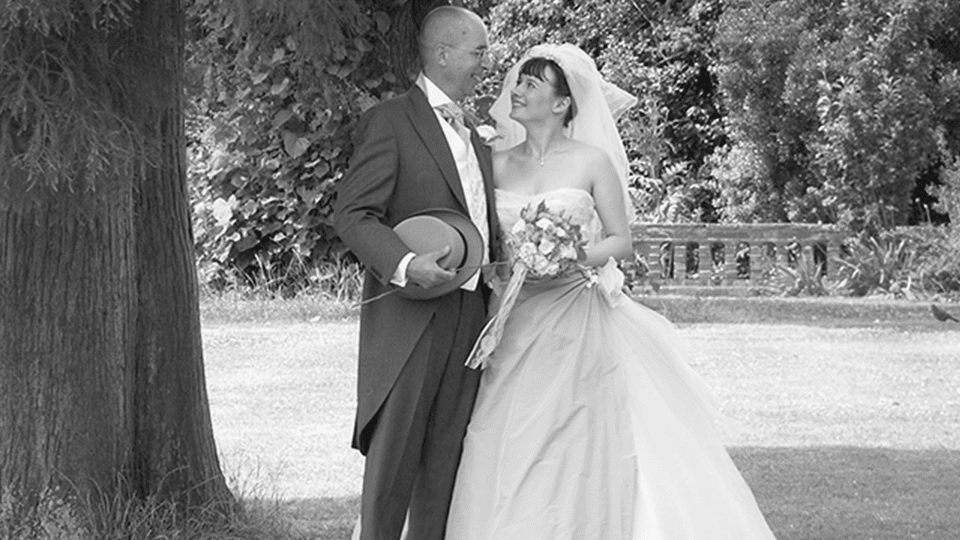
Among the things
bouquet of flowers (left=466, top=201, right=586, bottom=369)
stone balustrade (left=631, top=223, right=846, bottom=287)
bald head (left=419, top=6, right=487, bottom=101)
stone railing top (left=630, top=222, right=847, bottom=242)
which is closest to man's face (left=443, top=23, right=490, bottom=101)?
bald head (left=419, top=6, right=487, bottom=101)

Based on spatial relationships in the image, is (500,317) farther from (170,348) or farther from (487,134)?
(170,348)

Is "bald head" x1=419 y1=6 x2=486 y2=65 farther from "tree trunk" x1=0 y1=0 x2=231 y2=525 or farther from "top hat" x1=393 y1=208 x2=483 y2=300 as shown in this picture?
"tree trunk" x1=0 y1=0 x2=231 y2=525

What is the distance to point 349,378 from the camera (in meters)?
9.57

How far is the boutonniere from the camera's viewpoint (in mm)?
4727

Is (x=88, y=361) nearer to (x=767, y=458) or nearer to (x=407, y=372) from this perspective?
(x=407, y=372)

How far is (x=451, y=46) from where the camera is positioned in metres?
4.43

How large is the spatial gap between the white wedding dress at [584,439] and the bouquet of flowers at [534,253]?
12 cm

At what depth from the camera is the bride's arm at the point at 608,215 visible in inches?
178

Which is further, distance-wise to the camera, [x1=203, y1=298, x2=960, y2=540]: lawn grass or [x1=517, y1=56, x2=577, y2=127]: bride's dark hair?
[x1=203, y1=298, x2=960, y2=540]: lawn grass

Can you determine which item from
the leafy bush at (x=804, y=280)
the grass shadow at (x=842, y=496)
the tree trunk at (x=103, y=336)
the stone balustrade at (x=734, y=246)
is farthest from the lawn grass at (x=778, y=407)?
the stone balustrade at (x=734, y=246)

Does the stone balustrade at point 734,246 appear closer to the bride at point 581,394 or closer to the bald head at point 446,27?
the bride at point 581,394

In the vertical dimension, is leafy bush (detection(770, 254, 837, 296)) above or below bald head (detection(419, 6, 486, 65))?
below

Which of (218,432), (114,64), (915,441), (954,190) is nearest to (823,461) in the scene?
(915,441)

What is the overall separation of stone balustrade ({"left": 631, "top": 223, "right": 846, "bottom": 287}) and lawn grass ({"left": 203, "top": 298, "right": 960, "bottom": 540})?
1.27 m
